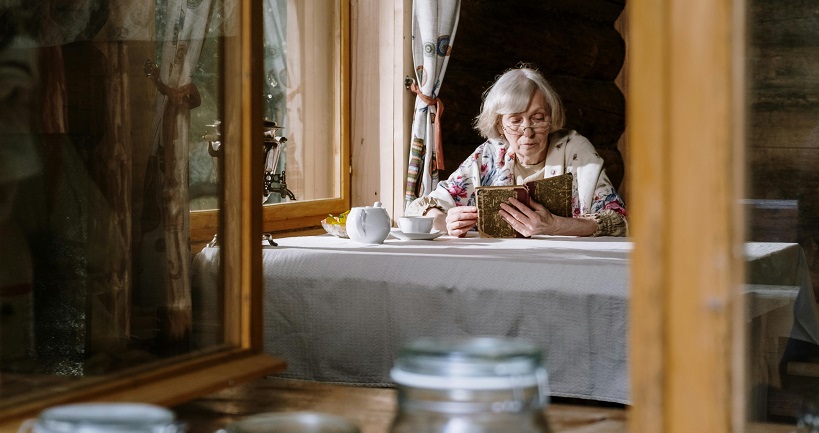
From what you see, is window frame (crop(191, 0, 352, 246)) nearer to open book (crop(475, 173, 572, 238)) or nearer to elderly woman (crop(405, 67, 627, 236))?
elderly woman (crop(405, 67, 627, 236))

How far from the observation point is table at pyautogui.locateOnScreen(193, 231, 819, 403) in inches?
81.1

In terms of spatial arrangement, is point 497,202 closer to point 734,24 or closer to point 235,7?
point 235,7

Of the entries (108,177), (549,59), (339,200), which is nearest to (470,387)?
(108,177)

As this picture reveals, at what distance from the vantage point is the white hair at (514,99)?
134 inches

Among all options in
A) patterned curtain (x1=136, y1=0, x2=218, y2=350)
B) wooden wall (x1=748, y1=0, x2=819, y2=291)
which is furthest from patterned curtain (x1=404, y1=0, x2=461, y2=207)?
patterned curtain (x1=136, y1=0, x2=218, y2=350)

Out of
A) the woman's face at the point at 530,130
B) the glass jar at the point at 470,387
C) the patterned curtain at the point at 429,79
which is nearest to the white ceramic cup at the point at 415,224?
the woman's face at the point at 530,130

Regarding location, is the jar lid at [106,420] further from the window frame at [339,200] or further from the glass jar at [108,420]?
the window frame at [339,200]

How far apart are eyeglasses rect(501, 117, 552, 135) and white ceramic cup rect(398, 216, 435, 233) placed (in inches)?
28.3

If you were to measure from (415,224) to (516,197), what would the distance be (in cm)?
30

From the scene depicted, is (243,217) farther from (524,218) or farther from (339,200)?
(339,200)

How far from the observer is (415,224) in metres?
2.76

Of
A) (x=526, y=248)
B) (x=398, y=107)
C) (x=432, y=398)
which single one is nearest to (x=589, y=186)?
(x=526, y=248)

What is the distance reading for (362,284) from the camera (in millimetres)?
2260

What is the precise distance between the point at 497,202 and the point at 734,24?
7.34 feet
